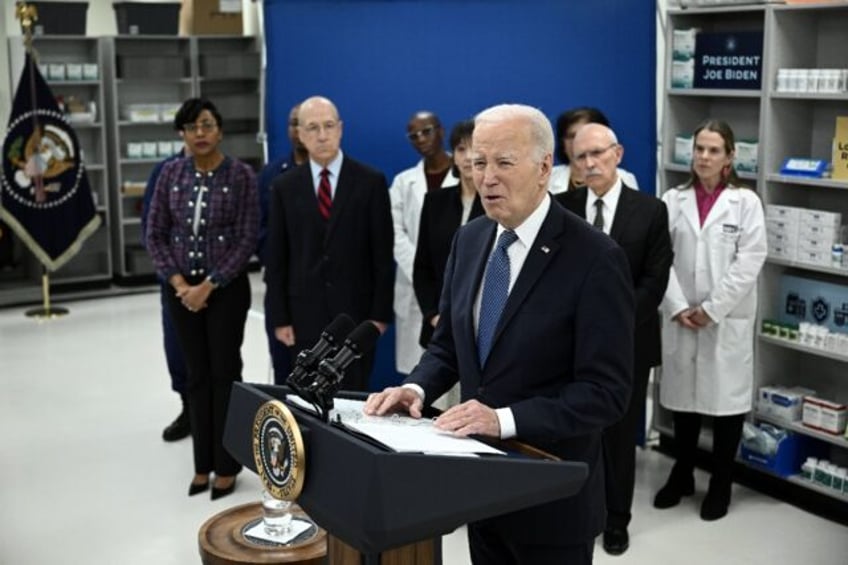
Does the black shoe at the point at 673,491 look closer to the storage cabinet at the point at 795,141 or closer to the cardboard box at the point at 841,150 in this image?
the storage cabinet at the point at 795,141

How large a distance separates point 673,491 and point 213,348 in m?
2.09

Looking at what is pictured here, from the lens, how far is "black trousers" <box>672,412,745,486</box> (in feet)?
15.4

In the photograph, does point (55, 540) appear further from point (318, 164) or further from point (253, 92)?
point (253, 92)

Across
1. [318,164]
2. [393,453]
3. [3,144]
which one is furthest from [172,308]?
[3,144]

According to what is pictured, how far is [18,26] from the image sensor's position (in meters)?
9.55

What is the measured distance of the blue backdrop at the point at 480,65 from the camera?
16.8ft

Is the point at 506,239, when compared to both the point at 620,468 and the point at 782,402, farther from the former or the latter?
the point at 782,402

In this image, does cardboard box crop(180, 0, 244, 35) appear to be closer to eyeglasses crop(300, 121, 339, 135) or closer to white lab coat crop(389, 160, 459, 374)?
white lab coat crop(389, 160, 459, 374)

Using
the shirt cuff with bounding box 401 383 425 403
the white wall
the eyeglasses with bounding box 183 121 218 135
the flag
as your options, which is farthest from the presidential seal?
the white wall

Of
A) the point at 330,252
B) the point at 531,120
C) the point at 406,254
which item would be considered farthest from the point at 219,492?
the point at 531,120

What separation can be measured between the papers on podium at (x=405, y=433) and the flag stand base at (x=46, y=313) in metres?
7.11

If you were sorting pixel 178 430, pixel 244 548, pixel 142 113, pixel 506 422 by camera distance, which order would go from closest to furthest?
1. pixel 506 422
2. pixel 244 548
3. pixel 178 430
4. pixel 142 113

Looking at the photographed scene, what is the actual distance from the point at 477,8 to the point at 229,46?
5761 millimetres

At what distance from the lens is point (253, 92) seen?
1065 centimetres
